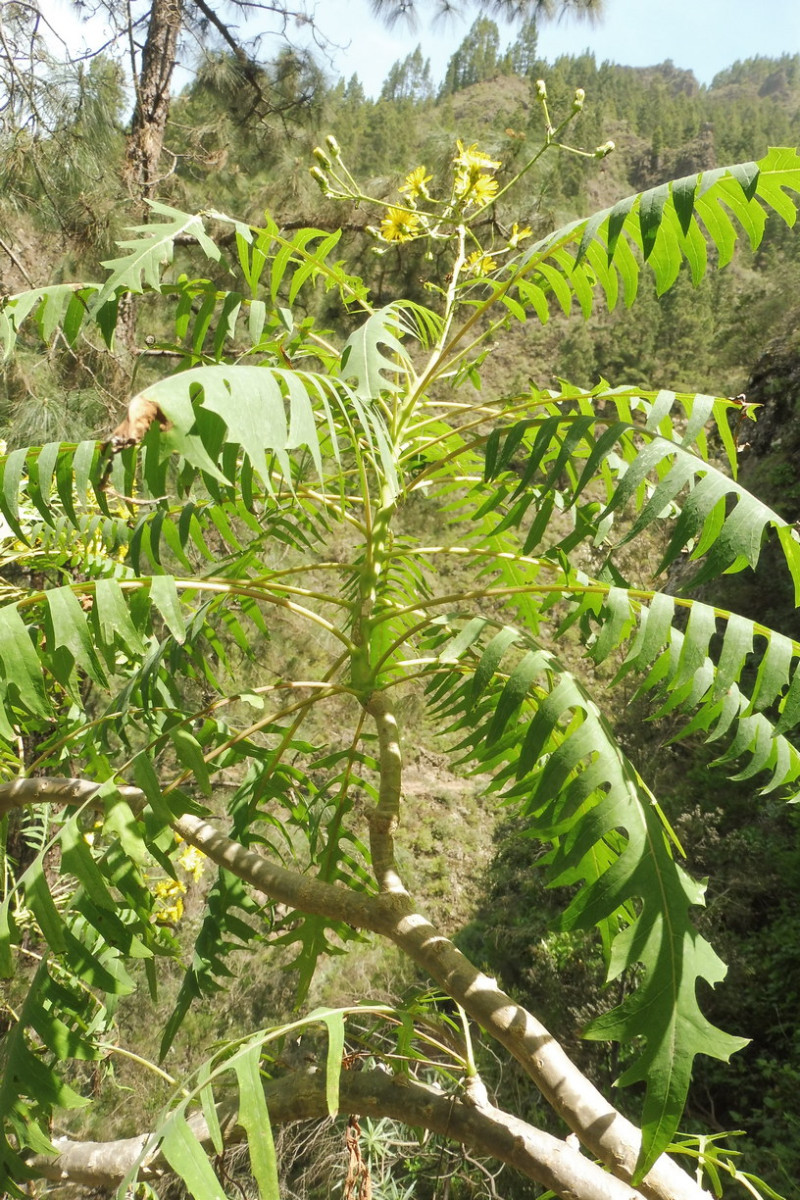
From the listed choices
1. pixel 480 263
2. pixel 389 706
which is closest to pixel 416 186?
Result: pixel 480 263

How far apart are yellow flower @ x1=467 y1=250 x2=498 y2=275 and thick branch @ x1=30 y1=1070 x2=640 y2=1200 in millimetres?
1011

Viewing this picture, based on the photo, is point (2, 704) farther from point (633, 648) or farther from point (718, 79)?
point (718, 79)

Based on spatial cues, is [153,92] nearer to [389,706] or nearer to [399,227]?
[399,227]

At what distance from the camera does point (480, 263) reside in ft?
3.59

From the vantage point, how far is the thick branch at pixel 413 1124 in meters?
0.56

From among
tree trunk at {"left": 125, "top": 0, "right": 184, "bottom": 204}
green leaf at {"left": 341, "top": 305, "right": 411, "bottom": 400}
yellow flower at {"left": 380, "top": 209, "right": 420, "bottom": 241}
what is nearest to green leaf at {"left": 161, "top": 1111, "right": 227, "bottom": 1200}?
green leaf at {"left": 341, "top": 305, "right": 411, "bottom": 400}

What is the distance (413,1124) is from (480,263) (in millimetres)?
1056

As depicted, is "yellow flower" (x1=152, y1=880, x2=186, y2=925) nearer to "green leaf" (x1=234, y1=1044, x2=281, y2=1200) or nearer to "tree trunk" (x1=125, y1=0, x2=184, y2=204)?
"green leaf" (x1=234, y1=1044, x2=281, y2=1200)

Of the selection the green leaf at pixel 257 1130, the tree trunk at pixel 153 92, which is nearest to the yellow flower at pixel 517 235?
the green leaf at pixel 257 1130

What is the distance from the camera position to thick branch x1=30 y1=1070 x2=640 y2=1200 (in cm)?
56

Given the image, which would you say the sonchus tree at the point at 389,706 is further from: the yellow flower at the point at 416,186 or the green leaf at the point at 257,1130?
the yellow flower at the point at 416,186

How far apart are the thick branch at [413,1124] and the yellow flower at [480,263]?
3.32 ft

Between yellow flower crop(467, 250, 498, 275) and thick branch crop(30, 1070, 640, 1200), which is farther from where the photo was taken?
yellow flower crop(467, 250, 498, 275)

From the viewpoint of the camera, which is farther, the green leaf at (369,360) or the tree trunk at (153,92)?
the tree trunk at (153,92)
